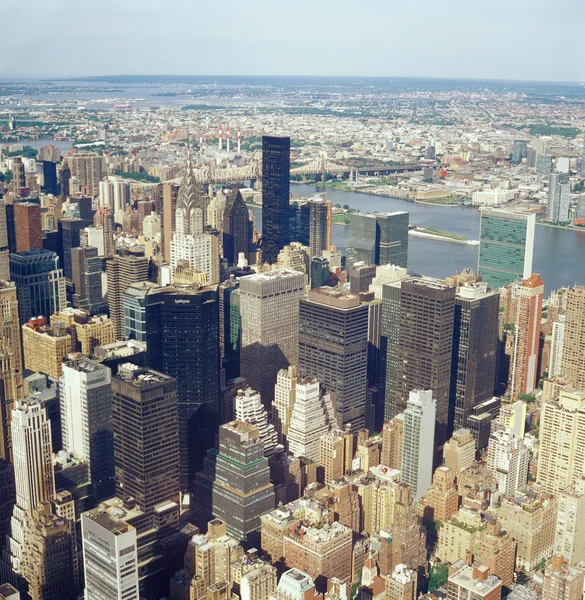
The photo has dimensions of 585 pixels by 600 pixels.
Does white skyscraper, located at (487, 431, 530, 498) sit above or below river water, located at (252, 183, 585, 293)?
below

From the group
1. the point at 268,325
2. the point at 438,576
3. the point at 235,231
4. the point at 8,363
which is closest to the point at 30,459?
the point at 8,363

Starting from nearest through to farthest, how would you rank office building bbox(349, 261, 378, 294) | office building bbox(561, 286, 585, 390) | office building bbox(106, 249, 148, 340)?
1. office building bbox(561, 286, 585, 390)
2. office building bbox(106, 249, 148, 340)
3. office building bbox(349, 261, 378, 294)

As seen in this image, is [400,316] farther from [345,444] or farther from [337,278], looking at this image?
[337,278]

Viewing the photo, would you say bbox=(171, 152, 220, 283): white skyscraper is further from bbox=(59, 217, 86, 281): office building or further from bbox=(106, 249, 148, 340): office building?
bbox=(59, 217, 86, 281): office building

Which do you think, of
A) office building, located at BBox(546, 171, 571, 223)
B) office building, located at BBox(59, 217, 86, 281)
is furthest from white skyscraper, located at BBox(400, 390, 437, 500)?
office building, located at BBox(546, 171, 571, 223)

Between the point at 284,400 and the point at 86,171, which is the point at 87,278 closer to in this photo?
the point at 284,400

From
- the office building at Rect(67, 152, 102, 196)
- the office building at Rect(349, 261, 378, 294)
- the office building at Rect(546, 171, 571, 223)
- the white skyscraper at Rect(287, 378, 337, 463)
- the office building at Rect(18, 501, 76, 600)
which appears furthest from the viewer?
the office building at Rect(67, 152, 102, 196)

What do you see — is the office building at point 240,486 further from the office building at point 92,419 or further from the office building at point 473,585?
the office building at point 473,585
